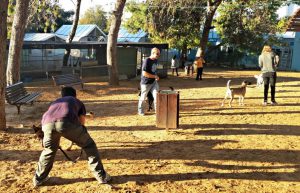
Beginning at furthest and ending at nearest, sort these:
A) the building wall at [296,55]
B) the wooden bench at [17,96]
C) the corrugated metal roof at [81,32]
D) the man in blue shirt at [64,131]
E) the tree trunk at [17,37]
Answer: the corrugated metal roof at [81,32] → the building wall at [296,55] → the tree trunk at [17,37] → the wooden bench at [17,96] → the man in blue shirt at [64,131]

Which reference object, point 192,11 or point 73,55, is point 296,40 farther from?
point 73,55

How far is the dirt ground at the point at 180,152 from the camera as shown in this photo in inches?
221

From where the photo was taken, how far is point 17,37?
1330cm

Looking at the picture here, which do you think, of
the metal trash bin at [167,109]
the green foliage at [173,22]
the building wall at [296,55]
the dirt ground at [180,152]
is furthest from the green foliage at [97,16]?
the metal trash bin at [167,109]

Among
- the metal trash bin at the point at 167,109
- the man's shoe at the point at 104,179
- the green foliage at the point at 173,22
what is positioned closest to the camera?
the man's shoe at the point at 104,179

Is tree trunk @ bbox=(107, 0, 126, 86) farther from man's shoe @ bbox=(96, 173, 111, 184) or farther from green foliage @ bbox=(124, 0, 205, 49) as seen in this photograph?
man's shoe @ bbox=(96, 173, 111, 184)

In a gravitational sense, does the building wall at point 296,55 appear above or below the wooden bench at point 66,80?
above

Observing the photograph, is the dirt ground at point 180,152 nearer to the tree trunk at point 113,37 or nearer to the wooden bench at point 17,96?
the wooden bench at point 17,96

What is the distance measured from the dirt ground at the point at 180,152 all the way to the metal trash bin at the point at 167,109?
23 centimetres

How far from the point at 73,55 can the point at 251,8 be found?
15.6 metres

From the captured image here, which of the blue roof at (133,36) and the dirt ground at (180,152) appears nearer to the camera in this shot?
the dirt ground at (180,152)

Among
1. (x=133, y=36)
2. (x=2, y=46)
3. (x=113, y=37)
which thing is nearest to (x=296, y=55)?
(x=133, y=36)

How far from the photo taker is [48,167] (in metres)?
5.31

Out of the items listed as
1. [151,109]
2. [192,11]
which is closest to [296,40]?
[192,11]
